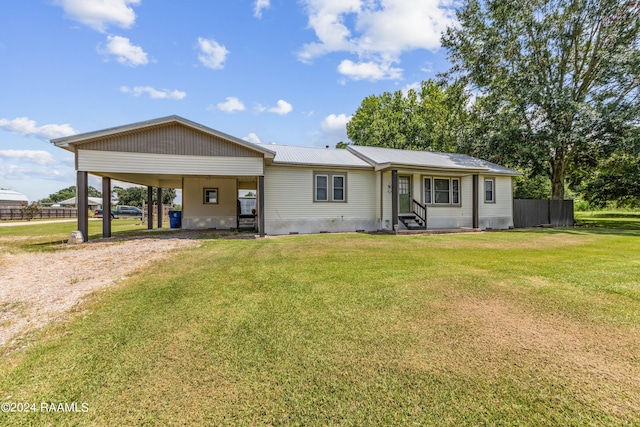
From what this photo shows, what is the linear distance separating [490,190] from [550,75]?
10.1m

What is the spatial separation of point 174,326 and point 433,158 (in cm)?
1603

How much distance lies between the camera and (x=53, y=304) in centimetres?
426

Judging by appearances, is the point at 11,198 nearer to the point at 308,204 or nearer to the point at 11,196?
the point at 11,196

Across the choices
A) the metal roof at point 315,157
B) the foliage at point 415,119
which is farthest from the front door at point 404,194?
the foliage at point 415,119

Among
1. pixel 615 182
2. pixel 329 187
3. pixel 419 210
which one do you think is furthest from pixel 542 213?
pixel 329 187

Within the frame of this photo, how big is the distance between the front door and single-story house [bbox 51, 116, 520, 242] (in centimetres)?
5

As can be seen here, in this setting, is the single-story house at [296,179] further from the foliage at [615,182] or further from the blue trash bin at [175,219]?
the foliage at [615,182]

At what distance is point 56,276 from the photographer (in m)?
5.84

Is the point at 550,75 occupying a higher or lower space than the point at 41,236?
higher

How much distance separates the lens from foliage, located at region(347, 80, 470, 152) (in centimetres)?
2339

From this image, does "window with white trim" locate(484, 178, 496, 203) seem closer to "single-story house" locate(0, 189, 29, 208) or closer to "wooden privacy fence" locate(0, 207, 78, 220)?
"wooden privacy fence" locate(0, 207, 78, 220)

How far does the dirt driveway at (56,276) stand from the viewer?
12.6 ft

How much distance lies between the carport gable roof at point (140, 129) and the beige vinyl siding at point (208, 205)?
5.11 metres

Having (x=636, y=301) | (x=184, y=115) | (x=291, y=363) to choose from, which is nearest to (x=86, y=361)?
(x=291, y=363)
